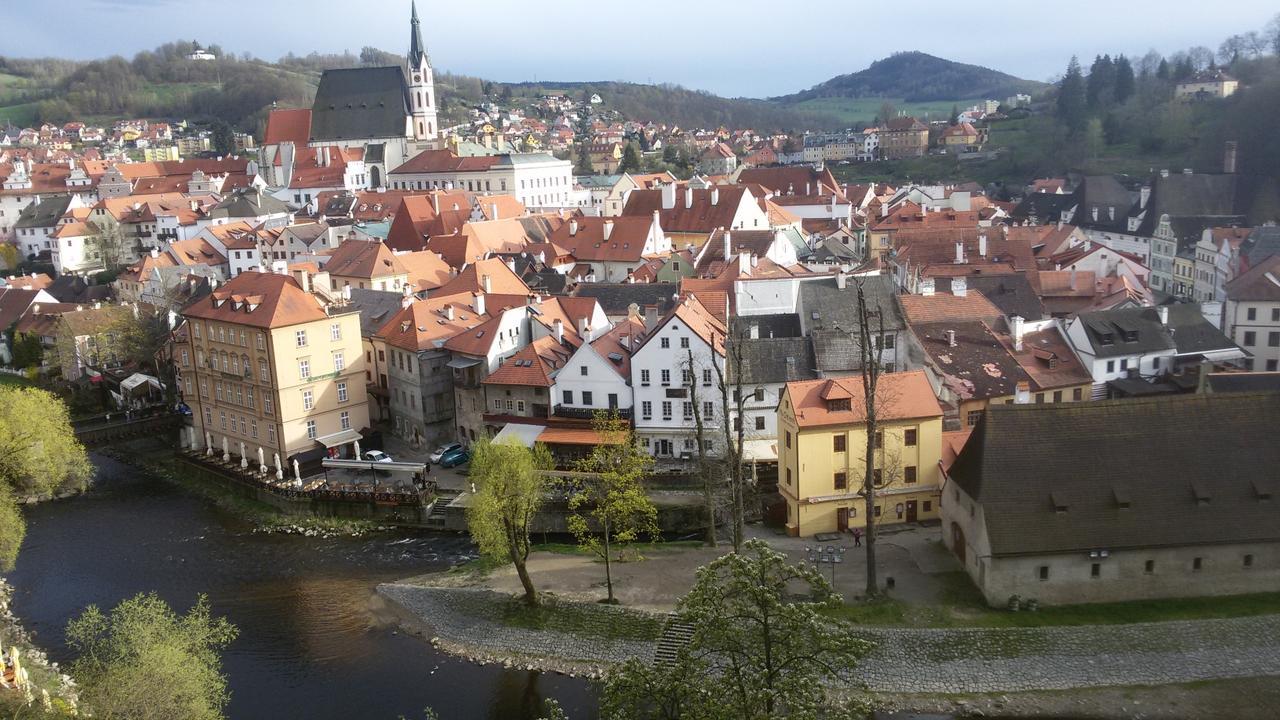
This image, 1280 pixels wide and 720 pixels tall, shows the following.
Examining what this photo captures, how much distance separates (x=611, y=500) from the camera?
31.0 meters

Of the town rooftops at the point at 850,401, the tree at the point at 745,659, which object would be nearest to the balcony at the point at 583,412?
the town rooftops at the point at 850,401

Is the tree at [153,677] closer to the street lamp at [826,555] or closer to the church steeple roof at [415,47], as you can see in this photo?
the street lamp at [826,555]

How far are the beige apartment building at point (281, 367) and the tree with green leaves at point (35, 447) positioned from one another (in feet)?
19.7

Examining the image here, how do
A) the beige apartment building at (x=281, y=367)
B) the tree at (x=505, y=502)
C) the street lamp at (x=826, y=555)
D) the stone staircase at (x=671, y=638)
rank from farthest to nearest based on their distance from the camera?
the beige apartment building at (x=281, y=367) < the street lamp at (x=826, y=555) < the tree at (x=505, y=502) < the stone staircase at (x=671, y=638)

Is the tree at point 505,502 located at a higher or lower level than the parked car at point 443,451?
higher

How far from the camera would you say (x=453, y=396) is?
4506cm

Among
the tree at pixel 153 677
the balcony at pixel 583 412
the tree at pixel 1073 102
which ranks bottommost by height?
the tree at pixel 153 677

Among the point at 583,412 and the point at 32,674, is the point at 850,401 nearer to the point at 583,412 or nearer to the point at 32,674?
the point at 583,412

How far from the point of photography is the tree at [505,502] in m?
29.6

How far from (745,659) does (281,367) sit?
31.0m

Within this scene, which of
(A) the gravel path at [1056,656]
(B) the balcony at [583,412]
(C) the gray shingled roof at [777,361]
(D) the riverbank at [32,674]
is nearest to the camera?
(D) the riverbank at [32,674]

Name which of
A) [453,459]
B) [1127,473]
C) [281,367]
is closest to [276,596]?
[453,459]

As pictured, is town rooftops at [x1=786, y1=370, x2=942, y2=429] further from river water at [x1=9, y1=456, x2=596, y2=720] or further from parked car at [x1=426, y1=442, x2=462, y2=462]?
parked car at [x1=426, y1=442, x2=462, y2=462]

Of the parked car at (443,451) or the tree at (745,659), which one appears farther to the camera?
the parked car at (443,451)
